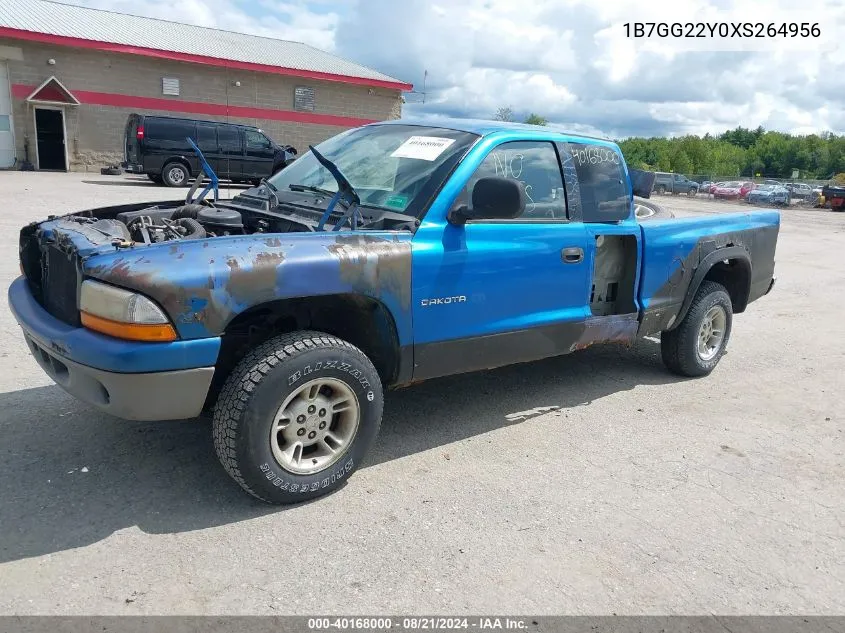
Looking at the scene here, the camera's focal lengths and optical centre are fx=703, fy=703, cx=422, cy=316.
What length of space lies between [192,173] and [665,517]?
778 inches

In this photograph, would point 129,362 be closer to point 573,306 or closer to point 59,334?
point 59,334

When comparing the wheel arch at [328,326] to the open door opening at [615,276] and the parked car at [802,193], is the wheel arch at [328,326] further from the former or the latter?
the parked car at [802,193]

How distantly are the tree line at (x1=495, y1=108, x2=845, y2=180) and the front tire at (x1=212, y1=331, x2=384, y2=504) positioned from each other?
9526 centimetres

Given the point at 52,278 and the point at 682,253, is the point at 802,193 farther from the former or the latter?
the point at 52,278

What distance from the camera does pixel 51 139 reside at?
77.3ft

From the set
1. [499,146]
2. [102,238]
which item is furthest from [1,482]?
[499,146]

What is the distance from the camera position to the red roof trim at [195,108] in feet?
77.5

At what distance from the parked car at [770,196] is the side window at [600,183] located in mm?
38299

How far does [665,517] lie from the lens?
3395mm

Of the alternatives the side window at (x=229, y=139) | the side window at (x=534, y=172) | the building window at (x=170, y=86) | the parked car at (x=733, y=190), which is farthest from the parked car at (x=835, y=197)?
the side window at (x=534, y=172)

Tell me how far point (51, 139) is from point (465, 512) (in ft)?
81.4

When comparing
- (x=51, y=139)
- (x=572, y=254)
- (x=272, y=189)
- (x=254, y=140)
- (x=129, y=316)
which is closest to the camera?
(x=129, y=316)

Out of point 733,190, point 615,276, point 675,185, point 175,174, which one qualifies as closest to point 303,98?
point 175,174

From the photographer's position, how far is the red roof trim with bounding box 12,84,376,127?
23609 millimetres
